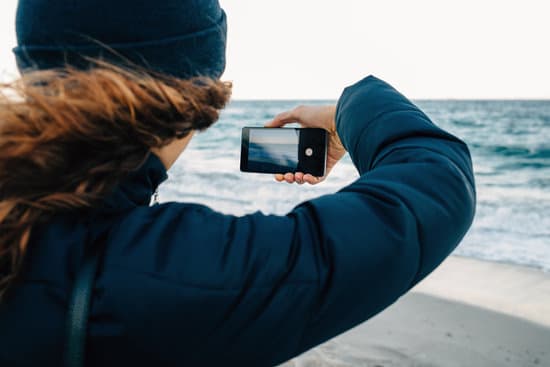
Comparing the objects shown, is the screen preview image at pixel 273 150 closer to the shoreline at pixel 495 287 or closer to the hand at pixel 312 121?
the hand at pixel 312 121

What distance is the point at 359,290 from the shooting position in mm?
636

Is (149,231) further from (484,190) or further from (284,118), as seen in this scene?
(484,190)

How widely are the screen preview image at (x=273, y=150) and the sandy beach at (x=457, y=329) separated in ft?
5.25

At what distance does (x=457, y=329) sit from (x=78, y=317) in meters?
3.32

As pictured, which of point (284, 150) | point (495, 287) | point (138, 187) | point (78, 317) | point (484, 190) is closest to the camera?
point (78, 317)

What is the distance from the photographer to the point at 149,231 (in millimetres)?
636

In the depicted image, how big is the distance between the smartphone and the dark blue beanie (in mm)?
734

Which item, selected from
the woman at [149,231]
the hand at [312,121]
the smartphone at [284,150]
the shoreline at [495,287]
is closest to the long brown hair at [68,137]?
the woman at [149,231]

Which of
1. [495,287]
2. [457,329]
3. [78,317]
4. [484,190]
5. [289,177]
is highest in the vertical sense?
[78,317]

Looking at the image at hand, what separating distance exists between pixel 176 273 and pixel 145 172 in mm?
178

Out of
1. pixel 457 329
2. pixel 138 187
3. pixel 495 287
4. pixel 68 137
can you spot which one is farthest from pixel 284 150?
pixel 495 287

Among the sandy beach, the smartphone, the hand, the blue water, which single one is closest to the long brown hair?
the hand

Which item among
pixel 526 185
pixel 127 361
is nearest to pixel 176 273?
pixel 127 361

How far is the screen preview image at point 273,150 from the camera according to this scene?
58.0 inches
